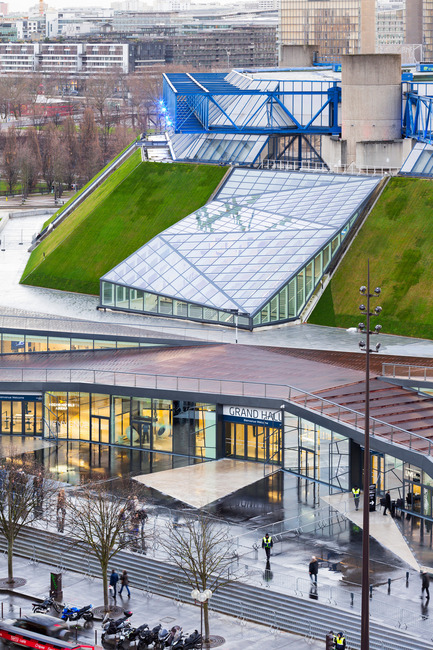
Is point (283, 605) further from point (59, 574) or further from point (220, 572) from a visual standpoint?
point (59, 574)

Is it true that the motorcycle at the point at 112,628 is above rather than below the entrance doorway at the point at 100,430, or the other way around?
below

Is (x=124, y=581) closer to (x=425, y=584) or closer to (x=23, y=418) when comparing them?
(x=425, y=584)

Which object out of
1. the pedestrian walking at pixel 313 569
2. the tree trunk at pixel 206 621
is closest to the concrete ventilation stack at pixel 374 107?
the pedestrian walking at pixel 313 569

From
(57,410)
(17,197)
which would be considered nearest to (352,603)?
(57,410)

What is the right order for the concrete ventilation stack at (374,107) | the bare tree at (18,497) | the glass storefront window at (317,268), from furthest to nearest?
1. the concrete ventilation stack at (374,107)
2. the glass storefront window at (317,268)
3. the bare tree at (18,497)

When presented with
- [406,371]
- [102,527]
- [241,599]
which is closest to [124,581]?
[102,527]

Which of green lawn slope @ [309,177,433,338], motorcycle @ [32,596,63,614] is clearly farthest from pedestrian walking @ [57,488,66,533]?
green lawn slope @ [309,177,433,338]

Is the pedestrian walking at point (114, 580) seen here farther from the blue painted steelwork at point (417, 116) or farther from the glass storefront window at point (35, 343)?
the blue painted steelwork at point (417, 116)
